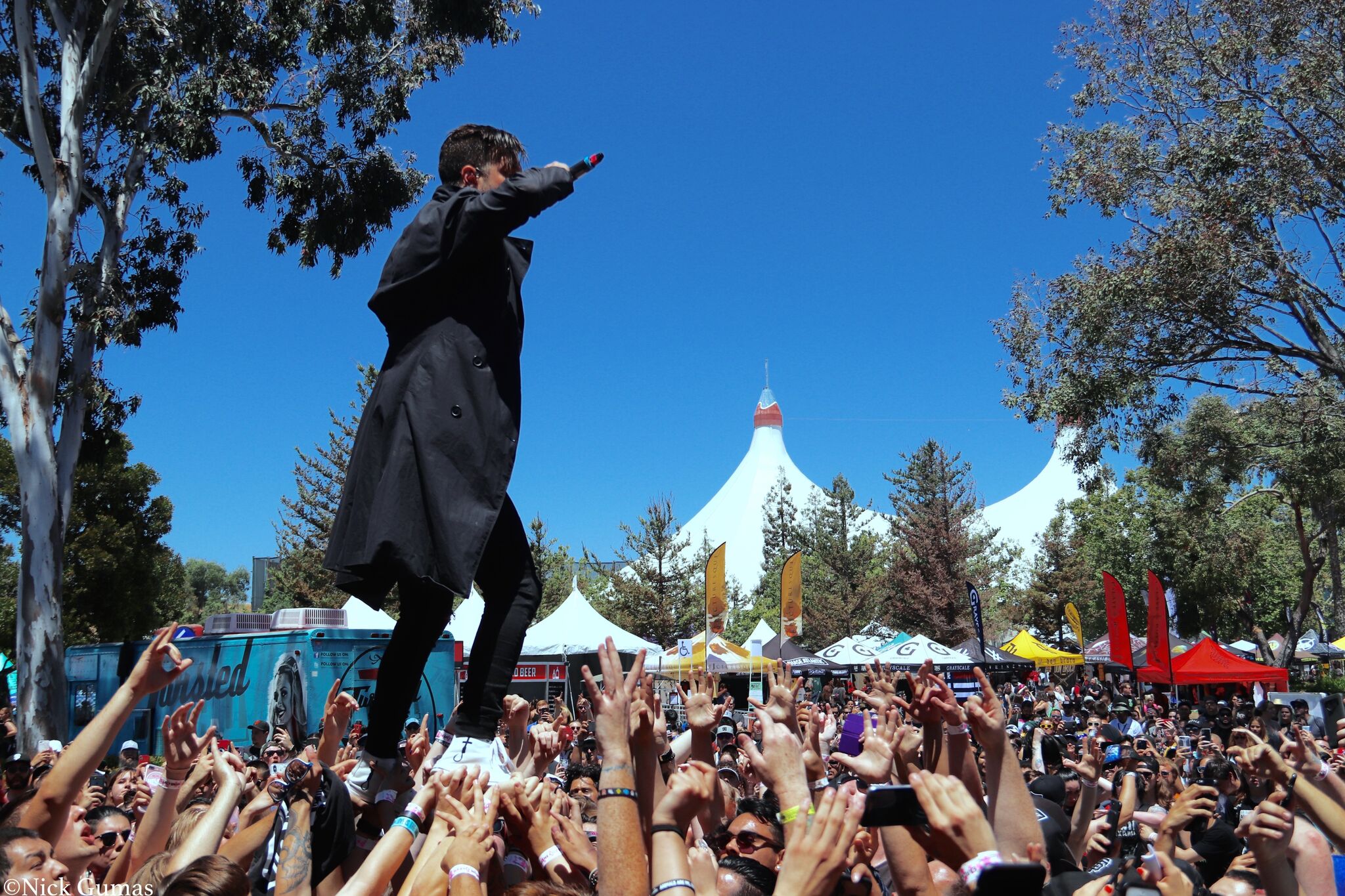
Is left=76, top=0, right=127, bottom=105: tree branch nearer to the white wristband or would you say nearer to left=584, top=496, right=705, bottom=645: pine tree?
the white wristband

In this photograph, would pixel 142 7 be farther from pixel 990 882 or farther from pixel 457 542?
pixel 990 882

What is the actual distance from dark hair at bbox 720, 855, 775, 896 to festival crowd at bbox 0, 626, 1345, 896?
12 mm

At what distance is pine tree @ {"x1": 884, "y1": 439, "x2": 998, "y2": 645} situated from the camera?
151 ft

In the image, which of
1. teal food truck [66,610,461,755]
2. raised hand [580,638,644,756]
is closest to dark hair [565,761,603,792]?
raised hand [580,638,644,756]

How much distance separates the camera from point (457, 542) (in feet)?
8.56

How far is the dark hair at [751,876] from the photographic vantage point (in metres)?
2.92

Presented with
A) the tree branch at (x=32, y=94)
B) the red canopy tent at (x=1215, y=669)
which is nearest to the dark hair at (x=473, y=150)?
the tree branch at (x=32, y=94)

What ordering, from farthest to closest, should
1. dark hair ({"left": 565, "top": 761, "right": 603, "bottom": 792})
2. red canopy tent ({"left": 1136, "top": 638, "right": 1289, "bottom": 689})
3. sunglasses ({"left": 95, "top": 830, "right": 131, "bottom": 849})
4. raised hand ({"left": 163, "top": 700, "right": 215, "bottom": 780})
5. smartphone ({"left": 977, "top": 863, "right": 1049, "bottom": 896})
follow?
red canopy tent ({"left": 1136, "top": 638, "right": 1289, "bottom": 689})
dark hair ({"left": 565, "top": 761, "right": 603, "bottom": 792})
sunglasses ({"left": 95, "top": 830, "right": 131, "bottom": 849})
raised hand ({"left": 163, "top": 700, "right": 215, "bottom": 780})
smartphone ({"left": 977, "top": 863, "right": 1049, "bottom": 896})

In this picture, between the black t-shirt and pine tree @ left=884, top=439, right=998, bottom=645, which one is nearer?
the black t-shirt

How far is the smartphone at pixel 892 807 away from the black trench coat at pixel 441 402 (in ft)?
3.68

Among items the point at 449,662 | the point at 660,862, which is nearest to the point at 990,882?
the point at 660,862

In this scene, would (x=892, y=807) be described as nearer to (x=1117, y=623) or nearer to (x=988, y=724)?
(x=988, y=724)

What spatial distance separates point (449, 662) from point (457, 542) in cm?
1129

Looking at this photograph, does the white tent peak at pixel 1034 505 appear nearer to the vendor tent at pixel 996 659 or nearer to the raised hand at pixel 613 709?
the vendor tent at pixel 996 659
